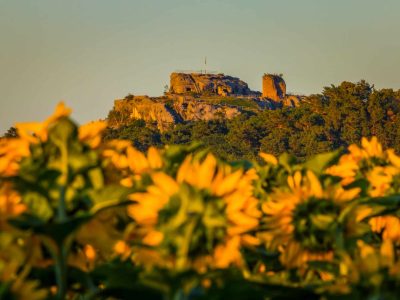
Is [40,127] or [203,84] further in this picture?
[203,84]

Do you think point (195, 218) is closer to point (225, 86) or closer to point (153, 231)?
point (153, 231)

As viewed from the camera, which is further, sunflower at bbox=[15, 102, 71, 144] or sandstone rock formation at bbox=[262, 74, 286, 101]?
sandstone rock formation at bbox=[262, 74, 286, 101]

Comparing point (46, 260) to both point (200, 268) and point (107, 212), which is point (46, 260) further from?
point (200, 268)

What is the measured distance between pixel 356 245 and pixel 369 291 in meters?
0.80

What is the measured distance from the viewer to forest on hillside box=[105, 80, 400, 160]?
95375 millimetres

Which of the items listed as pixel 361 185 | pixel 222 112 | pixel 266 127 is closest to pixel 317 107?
pixel 266 127

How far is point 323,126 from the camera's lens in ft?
325

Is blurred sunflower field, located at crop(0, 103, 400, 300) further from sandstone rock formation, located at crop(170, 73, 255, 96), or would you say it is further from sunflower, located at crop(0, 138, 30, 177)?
sandstone rock formation, located at crop(170, 73, 255, 96)

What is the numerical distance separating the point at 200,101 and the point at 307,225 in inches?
5857

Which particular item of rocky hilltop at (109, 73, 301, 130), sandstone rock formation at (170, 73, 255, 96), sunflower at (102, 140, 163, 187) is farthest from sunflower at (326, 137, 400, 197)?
sandstone rock formation at (170, 73, 255, 96)

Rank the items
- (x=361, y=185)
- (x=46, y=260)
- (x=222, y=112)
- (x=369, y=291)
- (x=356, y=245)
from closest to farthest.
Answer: (x=369, y=291), (x=46, y=260), (x=356, y=245), (x=361, y=185), (x=222, y=112)

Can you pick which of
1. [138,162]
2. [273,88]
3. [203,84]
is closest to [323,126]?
[203,84]

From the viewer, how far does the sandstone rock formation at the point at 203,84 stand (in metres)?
170

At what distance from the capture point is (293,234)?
310cm
